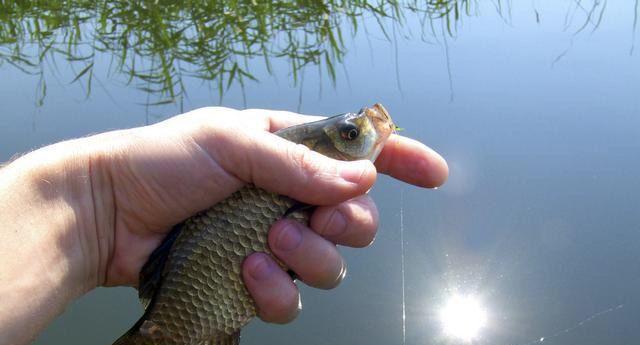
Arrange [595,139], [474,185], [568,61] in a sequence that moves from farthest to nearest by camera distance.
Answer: [568,61], [595,139], [474,185]

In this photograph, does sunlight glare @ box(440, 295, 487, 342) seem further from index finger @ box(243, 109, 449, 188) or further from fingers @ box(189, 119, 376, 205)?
fingers @ box(189, 119, 376, 205)

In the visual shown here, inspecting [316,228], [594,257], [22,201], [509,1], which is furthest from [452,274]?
[509,1]

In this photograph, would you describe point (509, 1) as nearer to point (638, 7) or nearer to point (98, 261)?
point (638, 7)

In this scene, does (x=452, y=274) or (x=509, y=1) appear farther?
(x=509, y=1)

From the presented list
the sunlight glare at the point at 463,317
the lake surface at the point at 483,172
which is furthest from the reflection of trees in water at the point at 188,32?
the sunlight glare at the point at 463,317

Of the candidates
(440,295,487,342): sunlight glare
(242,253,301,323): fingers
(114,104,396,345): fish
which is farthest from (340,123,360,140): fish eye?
(440,295,487,342): sunlight glare

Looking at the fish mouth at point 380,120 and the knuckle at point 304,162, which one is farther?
the fish mouth at point 380,120

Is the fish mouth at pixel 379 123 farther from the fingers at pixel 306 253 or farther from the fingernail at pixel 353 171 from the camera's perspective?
the fingers at pixel 306 253

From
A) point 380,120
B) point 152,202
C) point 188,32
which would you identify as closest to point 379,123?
point 380,120
